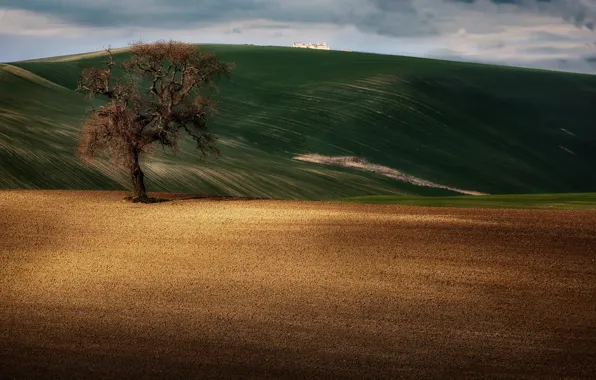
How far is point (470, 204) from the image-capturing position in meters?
33.7

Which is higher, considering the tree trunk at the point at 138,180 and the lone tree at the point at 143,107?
the lone tree at the point at 143,107

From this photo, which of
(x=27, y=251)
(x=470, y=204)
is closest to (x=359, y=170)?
(x=470, y=204)

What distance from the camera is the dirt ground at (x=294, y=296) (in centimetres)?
1214

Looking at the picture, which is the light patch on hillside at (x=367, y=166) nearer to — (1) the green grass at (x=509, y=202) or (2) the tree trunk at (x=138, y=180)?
(1) the green grass at (x=509, y=202)

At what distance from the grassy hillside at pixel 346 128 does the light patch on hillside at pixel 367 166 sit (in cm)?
81

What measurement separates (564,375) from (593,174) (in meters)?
65.3

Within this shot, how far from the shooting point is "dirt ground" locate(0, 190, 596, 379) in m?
12.1

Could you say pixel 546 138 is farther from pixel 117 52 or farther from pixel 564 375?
pixel 564 375

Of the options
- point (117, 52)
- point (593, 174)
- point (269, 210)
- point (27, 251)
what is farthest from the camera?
point (117, 52)

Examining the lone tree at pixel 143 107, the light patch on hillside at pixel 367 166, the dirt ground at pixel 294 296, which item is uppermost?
the lone tree at pixel 143 107

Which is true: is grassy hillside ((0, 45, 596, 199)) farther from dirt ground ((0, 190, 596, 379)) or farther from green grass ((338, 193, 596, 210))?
dirt ground ((0, 190, 596, 379))

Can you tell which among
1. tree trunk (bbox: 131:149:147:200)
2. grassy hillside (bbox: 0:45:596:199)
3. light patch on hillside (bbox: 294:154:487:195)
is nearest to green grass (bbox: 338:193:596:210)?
grassy hillside (bbox: 0:45:596:199)

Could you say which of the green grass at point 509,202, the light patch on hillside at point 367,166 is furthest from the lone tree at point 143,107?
the light patch on hillside at point 367,166

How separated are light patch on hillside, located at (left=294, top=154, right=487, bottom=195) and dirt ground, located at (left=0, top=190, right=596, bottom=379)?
3067 centimetres
